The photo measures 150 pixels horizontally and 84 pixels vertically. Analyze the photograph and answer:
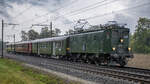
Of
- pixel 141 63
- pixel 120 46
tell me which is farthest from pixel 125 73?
pixel 141 63

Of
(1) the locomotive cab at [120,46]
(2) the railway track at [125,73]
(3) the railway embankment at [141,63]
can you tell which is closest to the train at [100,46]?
(1) the locomotive cab at [120,46]

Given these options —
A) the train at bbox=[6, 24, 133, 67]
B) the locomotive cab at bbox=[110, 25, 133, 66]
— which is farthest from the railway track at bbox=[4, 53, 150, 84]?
the train at bbox=[6, 24, 133, 67]

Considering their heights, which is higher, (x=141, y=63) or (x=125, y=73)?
(x=125, y=73)

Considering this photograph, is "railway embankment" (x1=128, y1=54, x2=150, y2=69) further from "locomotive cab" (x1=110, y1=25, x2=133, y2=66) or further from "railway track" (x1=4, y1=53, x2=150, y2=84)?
"railway track" (x1=4, y1=53, x2=150, y2=84)

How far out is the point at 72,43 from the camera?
82.4 ft

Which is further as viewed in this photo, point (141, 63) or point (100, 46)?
point (141, 63)

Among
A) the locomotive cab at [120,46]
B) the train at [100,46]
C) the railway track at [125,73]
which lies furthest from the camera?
the train at [100,46]

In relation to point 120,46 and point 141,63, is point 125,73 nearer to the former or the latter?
point 120,46

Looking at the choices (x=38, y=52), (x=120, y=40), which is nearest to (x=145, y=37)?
(x=38, y=52)

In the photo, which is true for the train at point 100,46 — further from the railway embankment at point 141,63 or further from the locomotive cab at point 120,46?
the railway embankment at point 141,63

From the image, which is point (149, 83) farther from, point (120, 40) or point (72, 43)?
point (72, 43)

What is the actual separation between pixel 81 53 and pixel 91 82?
450 inches

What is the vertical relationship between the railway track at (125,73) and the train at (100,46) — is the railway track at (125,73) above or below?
below

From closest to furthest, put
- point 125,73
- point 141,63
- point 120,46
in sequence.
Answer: point 125,73, point 120,46, point 141,63
